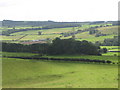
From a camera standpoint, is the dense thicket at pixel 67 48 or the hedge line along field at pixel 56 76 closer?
the hedge line along field at pixel 56 76

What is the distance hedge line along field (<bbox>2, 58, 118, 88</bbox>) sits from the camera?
46000 millimetres

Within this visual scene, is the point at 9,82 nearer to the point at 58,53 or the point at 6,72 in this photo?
the point at 6,72

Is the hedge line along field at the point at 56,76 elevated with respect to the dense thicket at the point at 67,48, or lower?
lower

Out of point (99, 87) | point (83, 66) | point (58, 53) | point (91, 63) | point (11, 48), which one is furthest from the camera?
point (11, 48)

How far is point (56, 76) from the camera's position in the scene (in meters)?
54.0

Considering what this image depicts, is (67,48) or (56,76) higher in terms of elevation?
(67,48)

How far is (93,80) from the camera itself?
49062 mm

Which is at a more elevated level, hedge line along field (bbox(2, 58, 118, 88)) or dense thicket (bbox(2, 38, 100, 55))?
dense thicket (bbox(2, 38, 100, 55))

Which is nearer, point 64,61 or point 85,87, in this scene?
point 85,87

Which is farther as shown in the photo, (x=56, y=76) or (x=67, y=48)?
(x=67, y=48)

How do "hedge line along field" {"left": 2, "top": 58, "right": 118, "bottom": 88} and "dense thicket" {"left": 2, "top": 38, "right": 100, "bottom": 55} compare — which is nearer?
"hedge line along field" {"left": 2, "top": 58, "right": 118, "bottom": 88}

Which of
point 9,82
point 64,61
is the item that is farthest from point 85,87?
point 64,61

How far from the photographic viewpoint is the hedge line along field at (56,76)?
1811 inches

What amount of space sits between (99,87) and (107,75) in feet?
34.6
